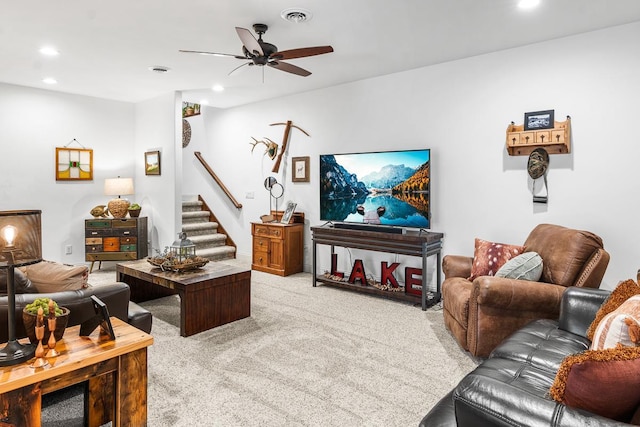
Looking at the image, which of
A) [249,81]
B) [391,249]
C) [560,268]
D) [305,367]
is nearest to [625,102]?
[560,268]

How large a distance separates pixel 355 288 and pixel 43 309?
3.48m

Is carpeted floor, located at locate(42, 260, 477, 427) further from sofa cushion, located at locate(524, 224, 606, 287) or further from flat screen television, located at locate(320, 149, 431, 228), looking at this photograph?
flat screen television, located at locate(320, 149, 431, 228)

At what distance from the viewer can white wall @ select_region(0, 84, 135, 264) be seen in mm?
5477

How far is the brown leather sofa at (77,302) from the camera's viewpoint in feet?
6.28

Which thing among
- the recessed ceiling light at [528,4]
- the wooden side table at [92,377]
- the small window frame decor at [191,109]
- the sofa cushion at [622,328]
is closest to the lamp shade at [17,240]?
the wooden side table at [92,377]

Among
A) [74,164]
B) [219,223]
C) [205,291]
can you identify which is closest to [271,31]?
[205,291]

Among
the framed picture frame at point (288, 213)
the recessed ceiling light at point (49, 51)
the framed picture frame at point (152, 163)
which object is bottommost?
the framed picture frame at point (288, 213)

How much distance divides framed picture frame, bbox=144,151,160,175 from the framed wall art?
814 mm

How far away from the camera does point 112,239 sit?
19.3 feet

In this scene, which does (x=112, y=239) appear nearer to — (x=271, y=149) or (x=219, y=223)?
(x=219, y=223)

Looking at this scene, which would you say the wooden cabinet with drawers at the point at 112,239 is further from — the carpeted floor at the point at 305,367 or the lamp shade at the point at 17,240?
the lamp shade at the point at 17,240

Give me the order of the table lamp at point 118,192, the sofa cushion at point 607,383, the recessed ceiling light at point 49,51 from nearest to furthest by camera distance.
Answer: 1. the sofa cushion at point 607,383
2. the recessed ceiling light at point 49,51
3. the table lamp at point 118,192

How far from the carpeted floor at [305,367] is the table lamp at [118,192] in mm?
2447

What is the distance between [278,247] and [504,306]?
135 inches
